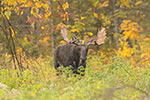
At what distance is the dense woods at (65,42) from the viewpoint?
4234 millimetres

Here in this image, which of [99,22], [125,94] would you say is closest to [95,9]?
[99,22]

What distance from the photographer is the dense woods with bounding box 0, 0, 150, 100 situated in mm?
4234

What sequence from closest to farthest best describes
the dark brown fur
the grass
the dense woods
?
the grass
the dense woods
the dark brown fur

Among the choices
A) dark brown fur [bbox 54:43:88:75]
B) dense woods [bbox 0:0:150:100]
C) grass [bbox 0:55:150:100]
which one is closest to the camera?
grass [bbox 0:55:150:100]

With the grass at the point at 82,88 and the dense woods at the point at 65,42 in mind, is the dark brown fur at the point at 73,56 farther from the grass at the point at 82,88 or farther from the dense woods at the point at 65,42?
the grass at the point at 82,88

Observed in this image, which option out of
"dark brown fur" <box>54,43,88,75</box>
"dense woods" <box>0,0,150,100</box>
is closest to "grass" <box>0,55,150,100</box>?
"dense woods" <box>0,0,150,100</box>

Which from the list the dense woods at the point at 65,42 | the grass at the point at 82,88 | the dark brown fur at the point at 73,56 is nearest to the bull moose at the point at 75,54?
the dark brown fur at the point at 73,56

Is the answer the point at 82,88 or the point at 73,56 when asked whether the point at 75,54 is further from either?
the point at 82,88

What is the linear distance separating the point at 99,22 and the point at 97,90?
1222 cm

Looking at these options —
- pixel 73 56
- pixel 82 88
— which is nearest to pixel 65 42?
pixel 73 56

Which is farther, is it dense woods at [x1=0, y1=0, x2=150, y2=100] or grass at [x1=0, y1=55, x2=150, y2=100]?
dense woods at [x1=0, y1=0, x2=150, y2=100]

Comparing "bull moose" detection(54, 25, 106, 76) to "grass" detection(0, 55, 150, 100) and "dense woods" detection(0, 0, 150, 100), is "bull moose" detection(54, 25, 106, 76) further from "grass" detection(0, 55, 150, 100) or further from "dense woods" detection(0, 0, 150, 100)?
"grass" detection(0, 55, 150, 100)

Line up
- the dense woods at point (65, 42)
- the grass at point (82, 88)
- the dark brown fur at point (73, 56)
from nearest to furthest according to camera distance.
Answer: the grass at point (82, 88)
the dense woods at point (65, 42)
the dark brown fur at point (73, 56)

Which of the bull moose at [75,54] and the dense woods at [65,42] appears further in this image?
the bull moose at [75,54]
